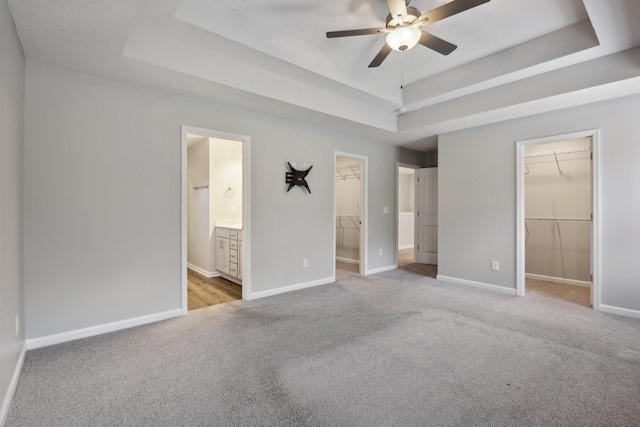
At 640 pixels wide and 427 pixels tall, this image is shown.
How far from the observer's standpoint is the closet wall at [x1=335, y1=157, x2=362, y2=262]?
6770mm

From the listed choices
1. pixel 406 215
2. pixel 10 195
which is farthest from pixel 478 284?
pixel 10 195

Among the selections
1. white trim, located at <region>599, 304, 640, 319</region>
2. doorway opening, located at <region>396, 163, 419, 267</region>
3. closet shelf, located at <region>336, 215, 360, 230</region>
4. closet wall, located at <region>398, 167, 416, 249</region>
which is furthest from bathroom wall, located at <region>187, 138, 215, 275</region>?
white trim, located at <region>599, 304, 640, 319</region>

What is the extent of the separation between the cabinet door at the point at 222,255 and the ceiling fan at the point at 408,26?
349cm

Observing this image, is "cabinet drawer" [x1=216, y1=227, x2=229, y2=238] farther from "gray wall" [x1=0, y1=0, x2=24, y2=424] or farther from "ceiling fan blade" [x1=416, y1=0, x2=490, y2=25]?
"ceiling fan blade" [x1=416, y1=0, x2=490, y2=25]

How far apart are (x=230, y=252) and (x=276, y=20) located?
10.5 ft

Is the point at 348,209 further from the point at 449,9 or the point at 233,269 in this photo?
the point at 449,9

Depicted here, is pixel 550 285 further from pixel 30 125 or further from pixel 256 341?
pixel 30 125

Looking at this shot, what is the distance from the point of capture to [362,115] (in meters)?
4.34

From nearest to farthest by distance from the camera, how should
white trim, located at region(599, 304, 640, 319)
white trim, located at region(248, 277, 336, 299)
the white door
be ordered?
1. white trim, located at region(599, 304, 640, 319)
2. white trim, located at region(248, 277, 336, 299)
3. the white door

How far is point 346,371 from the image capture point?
2193mm

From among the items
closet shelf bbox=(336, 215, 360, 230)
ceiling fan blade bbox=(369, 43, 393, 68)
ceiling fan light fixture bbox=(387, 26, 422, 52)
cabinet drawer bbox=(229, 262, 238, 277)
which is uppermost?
ceiling fan blade bbox=(369, 43, 393, 68)

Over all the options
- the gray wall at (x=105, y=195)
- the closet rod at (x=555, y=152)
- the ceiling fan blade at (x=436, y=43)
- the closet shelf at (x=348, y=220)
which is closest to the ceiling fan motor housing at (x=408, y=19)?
the ceiling fan blade at (x=436, y=43)

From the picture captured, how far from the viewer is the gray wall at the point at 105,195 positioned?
259 centimetres

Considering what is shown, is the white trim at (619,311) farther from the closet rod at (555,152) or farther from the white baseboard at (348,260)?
the white baseboard at (348,260)
